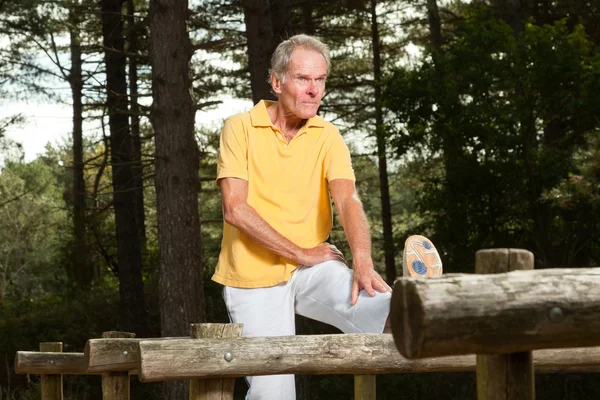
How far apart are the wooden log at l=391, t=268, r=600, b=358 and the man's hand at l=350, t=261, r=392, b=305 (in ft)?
4.35

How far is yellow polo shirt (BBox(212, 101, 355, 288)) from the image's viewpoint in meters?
4.26

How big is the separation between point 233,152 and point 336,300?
30.3 inches

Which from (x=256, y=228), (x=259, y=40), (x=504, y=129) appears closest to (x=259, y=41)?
(x=259, y=40)

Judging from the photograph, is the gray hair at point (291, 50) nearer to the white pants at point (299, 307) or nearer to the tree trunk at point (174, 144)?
the white pants at point (299, 307)

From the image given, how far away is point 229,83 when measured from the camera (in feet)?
69.7

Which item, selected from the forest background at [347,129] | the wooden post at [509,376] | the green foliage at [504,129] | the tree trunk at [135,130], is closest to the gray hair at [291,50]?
the wooden post at [509,376]

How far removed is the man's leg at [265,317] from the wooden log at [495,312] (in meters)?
1.64

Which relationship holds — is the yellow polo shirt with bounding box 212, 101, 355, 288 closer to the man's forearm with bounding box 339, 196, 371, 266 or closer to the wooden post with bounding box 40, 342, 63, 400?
the man's forearm with bounding box 339, 196, 371, 266

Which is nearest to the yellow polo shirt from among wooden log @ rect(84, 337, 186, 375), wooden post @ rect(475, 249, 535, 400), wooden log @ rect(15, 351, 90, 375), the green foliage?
wooden log @ rect(84, 337, 186, 375)

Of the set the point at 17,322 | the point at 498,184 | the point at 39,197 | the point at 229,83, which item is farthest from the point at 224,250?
the point at 39,197

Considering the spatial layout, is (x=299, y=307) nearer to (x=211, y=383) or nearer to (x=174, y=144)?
(x=211, y=383)

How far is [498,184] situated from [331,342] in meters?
11.3

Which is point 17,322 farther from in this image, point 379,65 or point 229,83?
point 379,65

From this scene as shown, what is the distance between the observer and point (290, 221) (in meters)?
4.27
